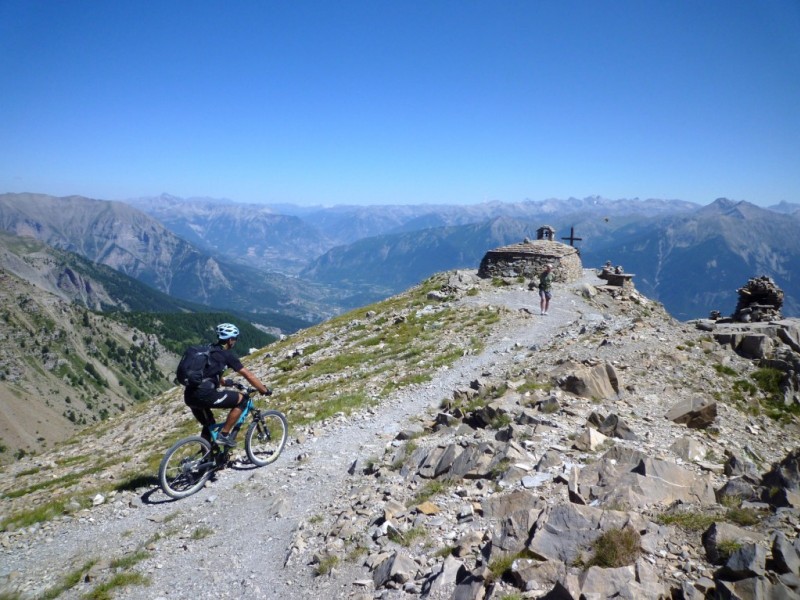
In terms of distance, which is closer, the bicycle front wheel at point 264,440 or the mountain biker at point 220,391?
the mountain biker at point 220,391

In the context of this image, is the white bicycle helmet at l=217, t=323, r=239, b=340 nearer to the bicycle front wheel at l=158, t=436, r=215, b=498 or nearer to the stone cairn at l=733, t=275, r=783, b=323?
the bicycle front wheel at l=158, t=436, r=215, b=498

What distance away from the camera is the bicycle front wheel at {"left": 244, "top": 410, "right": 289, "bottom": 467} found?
532 inches

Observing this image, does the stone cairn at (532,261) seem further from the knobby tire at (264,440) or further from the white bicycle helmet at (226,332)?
the white bicycle helmet at (226,332)

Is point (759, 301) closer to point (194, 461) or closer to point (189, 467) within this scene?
point (194, 461)

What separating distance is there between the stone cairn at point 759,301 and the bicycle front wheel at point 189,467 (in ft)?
124

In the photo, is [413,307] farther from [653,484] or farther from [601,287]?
[653,484]

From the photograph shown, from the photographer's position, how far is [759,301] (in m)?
35.4

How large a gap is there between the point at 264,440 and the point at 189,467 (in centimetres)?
243

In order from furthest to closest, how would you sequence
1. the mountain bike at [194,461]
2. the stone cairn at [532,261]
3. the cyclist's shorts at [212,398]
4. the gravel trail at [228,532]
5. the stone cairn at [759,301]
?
1. the stone cairn at [532,261]
2. the stone cairn at [759,301]
3. the mountain bike at [194,461]
4. the cyclist's shorts at [212,398]
5. the gravel trail at [228,532]

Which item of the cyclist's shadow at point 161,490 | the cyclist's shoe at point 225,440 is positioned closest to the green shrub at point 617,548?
the cyclist's shoe at point 225,440

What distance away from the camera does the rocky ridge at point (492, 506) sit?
6.64 meters

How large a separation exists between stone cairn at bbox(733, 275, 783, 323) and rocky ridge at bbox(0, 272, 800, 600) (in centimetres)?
2012

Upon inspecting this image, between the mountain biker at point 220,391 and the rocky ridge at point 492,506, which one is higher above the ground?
the mountain biker at point 220,391

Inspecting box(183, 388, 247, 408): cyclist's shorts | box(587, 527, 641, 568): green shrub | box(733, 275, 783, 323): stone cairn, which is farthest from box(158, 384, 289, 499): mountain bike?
box(733, 275, 783, 323): stone cairn
